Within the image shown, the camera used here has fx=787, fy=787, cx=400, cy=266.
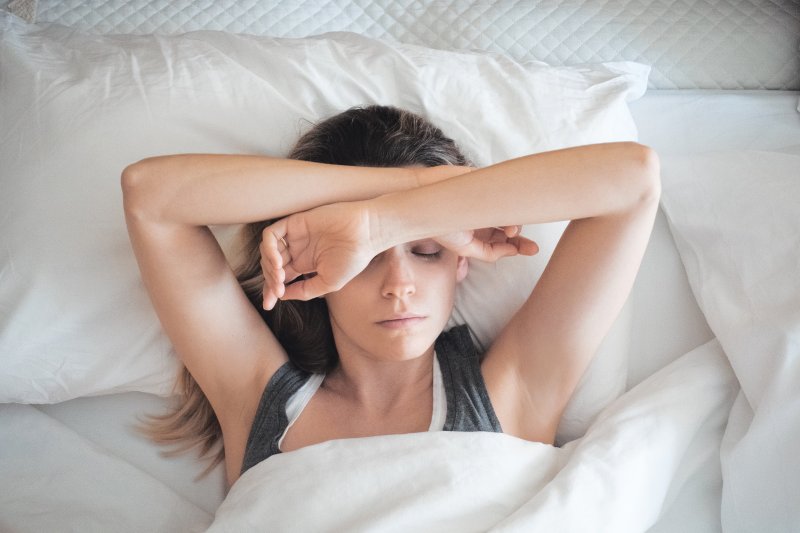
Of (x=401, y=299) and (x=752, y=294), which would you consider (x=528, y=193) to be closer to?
(x=401, y=299)

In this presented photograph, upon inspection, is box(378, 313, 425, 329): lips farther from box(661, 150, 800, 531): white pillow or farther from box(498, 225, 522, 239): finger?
box(661, 150, 800, 531): white pillow

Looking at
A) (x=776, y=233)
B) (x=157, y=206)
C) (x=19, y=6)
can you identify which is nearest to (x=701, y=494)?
(x=776, y=233)

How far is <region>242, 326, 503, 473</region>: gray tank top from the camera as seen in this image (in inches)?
43.2

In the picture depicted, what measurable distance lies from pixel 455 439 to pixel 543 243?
0.34 m

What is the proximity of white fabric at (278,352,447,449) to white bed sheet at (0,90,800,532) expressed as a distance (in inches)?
6.9

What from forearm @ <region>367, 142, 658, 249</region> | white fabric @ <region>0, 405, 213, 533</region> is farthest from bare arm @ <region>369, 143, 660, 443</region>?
white fabric @ <region>0, 405, 213, 533</region>

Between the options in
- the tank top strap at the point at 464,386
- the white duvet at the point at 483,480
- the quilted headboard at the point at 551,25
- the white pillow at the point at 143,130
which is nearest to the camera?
the white duvet at the point at 483,480

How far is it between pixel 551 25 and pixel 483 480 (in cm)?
94

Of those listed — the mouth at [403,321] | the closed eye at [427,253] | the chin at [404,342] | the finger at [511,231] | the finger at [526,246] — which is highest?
the finger at [511,231]

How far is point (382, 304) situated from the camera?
1.03 meters

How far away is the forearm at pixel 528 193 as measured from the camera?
974mm

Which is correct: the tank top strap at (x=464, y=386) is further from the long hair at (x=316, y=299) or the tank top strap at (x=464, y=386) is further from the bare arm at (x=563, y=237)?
the long hair at (x=316, y=299)

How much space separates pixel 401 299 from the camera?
39.8 inches

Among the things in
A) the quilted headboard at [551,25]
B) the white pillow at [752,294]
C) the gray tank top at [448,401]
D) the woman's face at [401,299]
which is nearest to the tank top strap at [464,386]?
the gray tank top at [448,401]
